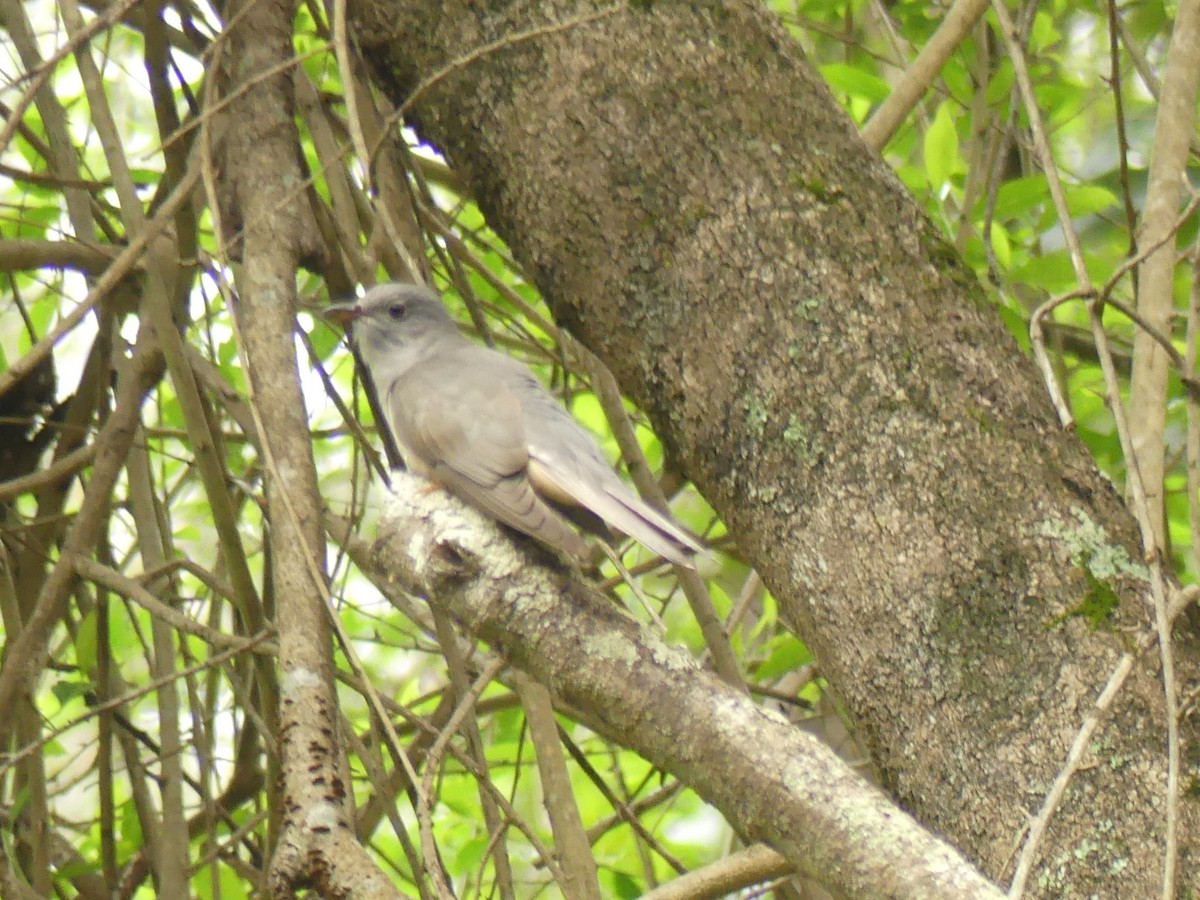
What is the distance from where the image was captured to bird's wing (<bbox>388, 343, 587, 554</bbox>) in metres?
2.71

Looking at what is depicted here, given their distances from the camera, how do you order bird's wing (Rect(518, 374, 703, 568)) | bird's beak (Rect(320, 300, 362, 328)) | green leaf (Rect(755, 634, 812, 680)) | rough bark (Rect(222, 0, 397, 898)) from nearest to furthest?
rough bark (Rect(222, 0, 397, 898)) < bird's wing (Rect(518, 374, 703, 568)) < green leaf (Rect(755, 634, 812, 680)) < bird's beak (Rect(320, 300, 362, 328))

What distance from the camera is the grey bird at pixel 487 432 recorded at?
8.89 ft

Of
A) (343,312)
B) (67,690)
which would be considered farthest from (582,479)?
(67,690)

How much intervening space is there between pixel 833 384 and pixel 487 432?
1.07 meters

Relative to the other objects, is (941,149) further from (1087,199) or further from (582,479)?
(582,479)

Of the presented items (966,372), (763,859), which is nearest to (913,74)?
(966,372)

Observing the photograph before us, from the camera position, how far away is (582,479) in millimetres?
2959

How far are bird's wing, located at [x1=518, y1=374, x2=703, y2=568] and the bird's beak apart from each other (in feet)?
1.56

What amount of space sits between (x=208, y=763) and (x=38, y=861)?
425 mm

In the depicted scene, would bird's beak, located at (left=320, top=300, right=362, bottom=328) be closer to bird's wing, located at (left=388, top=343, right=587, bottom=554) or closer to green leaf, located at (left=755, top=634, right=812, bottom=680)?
A: bird's wing, located at (left=388, top=343, right=587, bottom=554)

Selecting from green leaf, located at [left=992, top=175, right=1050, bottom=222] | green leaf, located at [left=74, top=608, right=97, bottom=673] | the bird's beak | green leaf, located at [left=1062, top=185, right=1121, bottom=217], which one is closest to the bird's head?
the bird's beak

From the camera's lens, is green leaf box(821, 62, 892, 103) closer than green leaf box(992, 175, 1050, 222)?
No

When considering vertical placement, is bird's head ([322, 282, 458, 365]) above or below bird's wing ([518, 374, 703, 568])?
above

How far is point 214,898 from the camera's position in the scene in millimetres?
3158
